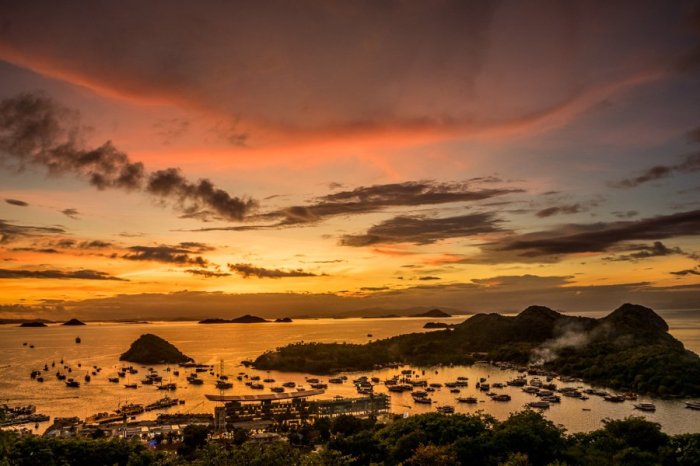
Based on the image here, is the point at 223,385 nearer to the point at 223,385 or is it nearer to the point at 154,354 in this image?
the point at 223,385

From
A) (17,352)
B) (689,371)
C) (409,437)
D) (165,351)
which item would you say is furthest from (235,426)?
(17,352)

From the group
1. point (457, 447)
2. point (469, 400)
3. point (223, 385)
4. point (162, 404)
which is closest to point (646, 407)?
point (469, 400)

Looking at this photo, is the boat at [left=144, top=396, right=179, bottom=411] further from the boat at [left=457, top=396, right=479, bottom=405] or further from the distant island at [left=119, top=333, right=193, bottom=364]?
the distant island at [left=119, top=333, right=193, bottom=364]

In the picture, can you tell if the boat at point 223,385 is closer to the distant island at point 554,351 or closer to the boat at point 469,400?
the distant island at point 554,351

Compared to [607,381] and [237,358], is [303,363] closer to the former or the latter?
[237,358]

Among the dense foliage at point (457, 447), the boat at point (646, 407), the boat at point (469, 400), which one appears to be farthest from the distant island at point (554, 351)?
the dense foliage at point (457, 447)

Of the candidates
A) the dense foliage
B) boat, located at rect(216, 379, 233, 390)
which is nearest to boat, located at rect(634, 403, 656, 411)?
the dense foliage
